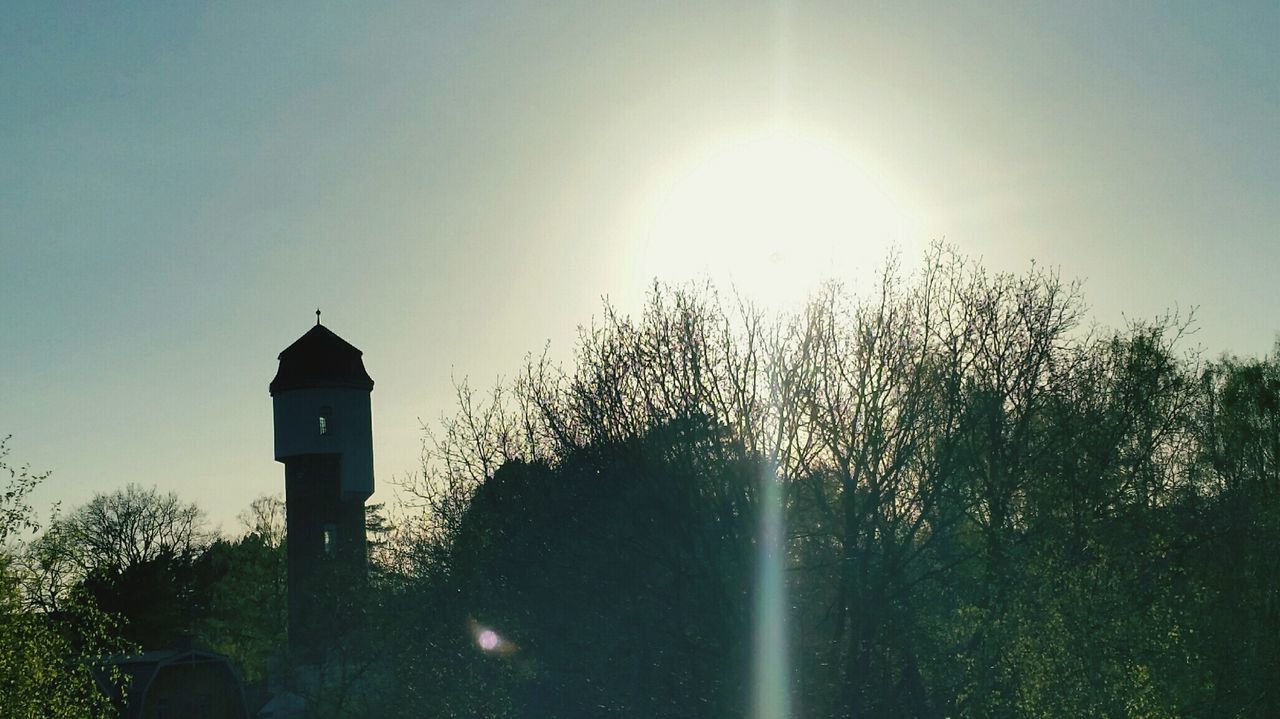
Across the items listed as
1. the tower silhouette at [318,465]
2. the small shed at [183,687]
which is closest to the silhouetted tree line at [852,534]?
the tower silhouette at [318,465]

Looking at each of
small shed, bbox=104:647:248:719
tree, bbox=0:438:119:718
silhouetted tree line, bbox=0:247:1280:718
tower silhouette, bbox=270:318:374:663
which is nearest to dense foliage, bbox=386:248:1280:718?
silhouetted tree line, bbox=0:247:1280:718

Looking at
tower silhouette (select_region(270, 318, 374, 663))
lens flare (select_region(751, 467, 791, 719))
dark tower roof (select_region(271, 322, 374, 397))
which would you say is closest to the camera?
lens flare (select_region(751, 467, 791, 719))

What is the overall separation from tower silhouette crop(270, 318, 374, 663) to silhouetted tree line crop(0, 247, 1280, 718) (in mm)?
23956

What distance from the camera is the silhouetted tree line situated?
25.0 metres

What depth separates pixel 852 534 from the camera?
2505 cm

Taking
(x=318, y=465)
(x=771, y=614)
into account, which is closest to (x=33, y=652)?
(x=771, y=614)

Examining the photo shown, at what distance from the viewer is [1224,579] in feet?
111

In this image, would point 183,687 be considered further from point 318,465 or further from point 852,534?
point 852,534

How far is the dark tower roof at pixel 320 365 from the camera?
5781cm

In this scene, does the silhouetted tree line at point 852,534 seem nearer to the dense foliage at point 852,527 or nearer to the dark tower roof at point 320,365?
the dense foliage at point 852,527

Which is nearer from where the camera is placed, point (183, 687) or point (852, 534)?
point (852, 534)

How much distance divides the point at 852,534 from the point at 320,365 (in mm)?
38331

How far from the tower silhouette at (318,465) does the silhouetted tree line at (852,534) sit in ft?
78.6

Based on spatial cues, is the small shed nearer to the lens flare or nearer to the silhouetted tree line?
the silhouetted tree line
